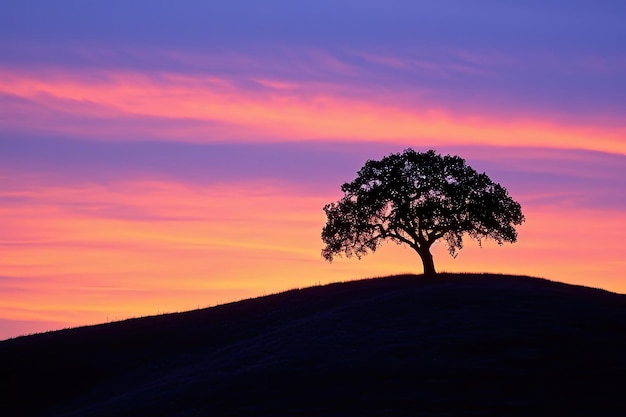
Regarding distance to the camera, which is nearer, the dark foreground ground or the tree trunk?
the dark foreground ground

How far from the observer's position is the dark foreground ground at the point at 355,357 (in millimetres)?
39438

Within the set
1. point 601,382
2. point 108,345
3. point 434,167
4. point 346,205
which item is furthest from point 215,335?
point 601,382

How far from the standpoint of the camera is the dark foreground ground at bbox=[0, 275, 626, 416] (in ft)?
129

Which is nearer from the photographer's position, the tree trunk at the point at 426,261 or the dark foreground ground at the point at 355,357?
the dark foreground ground at the point at 355,357

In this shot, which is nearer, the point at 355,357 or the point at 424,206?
the point at 355,357

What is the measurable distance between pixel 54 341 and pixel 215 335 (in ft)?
43.0

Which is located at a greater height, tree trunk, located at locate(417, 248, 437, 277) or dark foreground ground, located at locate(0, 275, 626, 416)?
tree trunk, located at locate(417, 248, 437, 277)

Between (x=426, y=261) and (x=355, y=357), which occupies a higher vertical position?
(x=426, y=261)

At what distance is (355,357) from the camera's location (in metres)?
46.4

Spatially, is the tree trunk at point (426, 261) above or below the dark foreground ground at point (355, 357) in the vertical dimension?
above

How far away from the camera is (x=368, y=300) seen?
206 feet

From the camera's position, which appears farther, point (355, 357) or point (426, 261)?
point (426, 261)

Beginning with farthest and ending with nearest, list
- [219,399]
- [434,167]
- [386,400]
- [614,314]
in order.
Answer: [434,167], [614,314], [219,399], [386,400]

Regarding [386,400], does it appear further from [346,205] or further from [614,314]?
[346,205]
